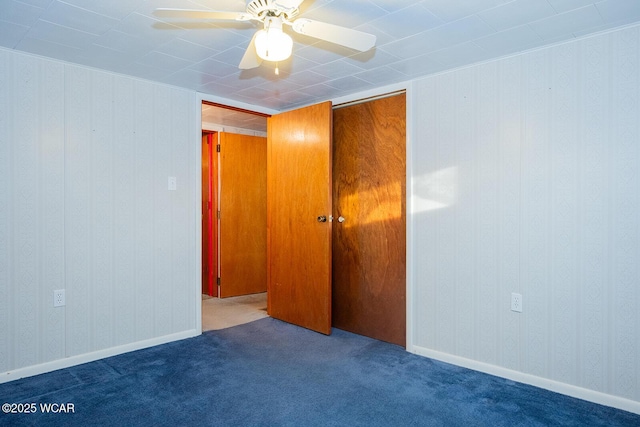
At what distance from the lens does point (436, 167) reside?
2.78 metres

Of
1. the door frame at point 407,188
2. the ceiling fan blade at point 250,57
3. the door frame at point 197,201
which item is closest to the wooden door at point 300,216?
the door frame at point 407,188

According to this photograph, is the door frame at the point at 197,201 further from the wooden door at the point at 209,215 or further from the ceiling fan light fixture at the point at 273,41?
the ceiling fan light fixture at the point at 273,41

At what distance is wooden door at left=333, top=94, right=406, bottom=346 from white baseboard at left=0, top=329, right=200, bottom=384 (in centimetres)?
139

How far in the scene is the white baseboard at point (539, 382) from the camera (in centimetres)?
208

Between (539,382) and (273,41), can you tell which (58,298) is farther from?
(539,382)

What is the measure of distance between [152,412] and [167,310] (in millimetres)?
1157

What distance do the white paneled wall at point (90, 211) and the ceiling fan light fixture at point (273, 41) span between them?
1.80m

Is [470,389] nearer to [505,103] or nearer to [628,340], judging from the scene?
[628,340]

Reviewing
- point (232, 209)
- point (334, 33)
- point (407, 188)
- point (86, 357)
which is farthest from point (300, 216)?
point (334, 33)

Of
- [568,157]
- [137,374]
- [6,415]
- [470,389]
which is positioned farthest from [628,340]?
[6,415]

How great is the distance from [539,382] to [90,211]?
10.3 ft

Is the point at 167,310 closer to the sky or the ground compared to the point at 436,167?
closer to the ground

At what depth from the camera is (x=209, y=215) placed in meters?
4.76

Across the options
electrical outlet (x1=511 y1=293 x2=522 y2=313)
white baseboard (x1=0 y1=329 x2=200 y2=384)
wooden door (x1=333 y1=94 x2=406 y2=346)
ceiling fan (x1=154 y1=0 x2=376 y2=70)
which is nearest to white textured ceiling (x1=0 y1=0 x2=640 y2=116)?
ceiling fan (x1=154 y1=0 x2=376 y2=70)
